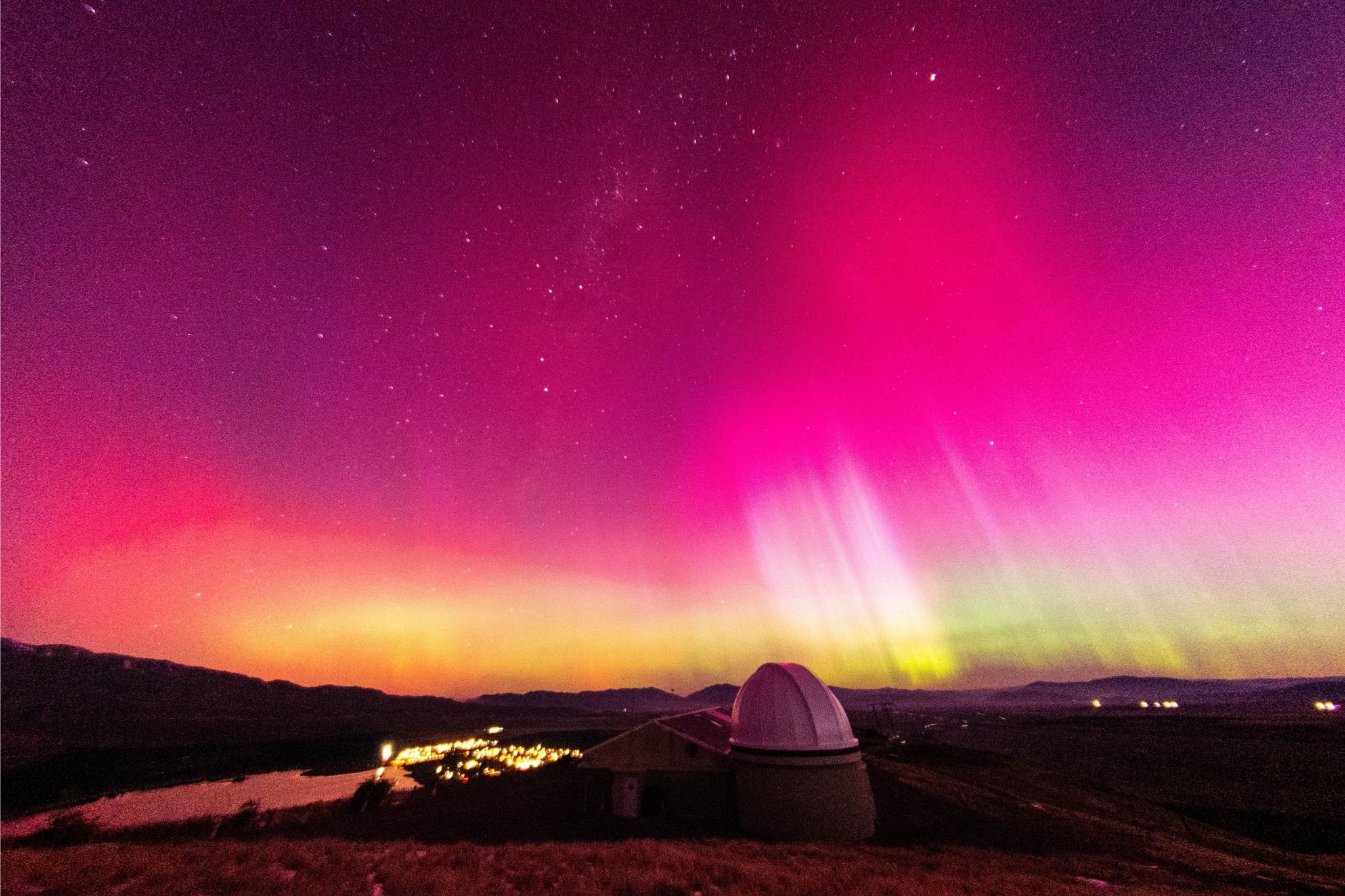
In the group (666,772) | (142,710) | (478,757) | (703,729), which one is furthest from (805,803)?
(142,710)

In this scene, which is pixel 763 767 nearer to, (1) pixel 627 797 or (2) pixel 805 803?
(2) pixel 805 803

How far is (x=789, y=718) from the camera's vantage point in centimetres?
2084

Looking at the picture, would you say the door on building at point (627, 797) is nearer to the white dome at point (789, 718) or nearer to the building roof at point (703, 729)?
the building roof at point (703, 729)

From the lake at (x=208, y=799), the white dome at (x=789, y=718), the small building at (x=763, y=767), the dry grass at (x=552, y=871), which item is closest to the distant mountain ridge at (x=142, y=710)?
the lake at (x=208, y=799)

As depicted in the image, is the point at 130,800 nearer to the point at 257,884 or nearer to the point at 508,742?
the point at 508,742

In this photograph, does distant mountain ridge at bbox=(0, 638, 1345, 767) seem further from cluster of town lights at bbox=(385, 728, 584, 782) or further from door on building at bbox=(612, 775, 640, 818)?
door on building at bbox=(612, 775, 640, 818)

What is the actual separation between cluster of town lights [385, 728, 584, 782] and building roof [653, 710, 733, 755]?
15760 millimetres

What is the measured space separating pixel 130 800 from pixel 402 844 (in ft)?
139

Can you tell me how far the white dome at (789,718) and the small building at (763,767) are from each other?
3cm

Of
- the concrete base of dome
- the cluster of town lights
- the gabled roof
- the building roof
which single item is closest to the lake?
the cluster of town lights

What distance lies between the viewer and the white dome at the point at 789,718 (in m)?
20.2

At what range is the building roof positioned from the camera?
74.4 ft

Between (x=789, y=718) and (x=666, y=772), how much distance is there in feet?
19.4

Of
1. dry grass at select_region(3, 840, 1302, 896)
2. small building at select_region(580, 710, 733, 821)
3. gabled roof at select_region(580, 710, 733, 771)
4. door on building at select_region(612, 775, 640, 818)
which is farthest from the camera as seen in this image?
gabled roof at select_region(580, 710, 733, 771)
